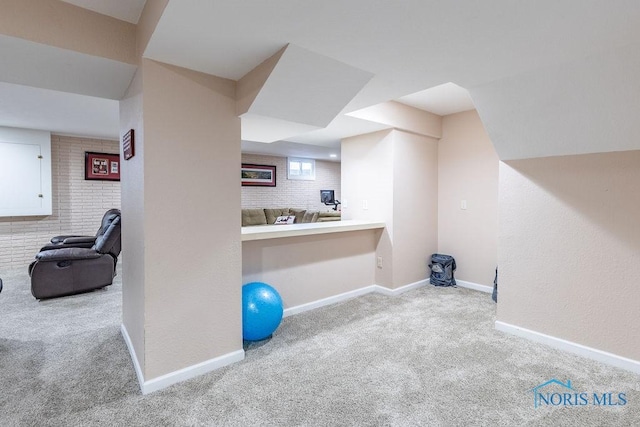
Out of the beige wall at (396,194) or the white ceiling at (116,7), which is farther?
the beige wall at (396,194)

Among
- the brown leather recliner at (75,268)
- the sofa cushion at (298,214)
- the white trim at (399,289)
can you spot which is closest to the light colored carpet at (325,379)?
the brown leather recliner at (75,268)

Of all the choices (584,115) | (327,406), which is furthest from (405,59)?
(327,406)

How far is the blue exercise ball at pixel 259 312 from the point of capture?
2.55m

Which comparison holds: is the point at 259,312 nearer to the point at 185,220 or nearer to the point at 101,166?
the point at 185,220

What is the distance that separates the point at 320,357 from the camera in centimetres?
246

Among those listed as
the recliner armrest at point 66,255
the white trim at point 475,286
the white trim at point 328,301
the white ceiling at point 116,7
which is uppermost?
the white ceiling at point 116,7

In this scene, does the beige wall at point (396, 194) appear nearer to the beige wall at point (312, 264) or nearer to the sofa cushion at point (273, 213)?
the beige wall at point (312, 264)

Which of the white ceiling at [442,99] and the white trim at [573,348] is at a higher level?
the white ceiling at [442,99]

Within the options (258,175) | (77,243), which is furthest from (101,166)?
(258,175)

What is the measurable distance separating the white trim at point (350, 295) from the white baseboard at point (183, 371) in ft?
3.18

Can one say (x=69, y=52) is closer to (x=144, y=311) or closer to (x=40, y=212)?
(x=144, y=311)

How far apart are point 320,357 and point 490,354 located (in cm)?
132

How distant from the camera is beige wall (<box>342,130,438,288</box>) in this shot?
158 inches

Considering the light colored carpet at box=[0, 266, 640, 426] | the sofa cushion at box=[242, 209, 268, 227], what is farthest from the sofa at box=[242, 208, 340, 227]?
the light colored carpet at box=[0, 266, 640, 426]
